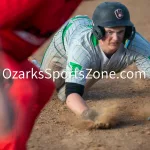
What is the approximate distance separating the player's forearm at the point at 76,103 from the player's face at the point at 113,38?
393 millimetres

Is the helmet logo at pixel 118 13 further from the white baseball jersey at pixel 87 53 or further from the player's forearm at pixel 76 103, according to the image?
the player's forearm at pixel 76 103

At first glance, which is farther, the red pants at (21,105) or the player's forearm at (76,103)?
the player's forearm at (76,103)

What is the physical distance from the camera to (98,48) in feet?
12.4

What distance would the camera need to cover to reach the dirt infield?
340 cm

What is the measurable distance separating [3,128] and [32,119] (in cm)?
17

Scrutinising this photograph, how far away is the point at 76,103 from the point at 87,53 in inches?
15.7

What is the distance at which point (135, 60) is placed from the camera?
392 cm

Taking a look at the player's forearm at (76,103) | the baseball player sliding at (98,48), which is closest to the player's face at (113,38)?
the baseball player sliding at (98,48)

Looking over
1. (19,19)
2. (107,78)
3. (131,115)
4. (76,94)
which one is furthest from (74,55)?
(19,19)

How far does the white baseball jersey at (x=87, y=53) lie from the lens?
3703 millimetres

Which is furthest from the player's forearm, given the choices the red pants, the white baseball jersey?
the red pants

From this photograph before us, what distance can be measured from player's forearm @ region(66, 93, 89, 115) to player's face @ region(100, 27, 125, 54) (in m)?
0.39

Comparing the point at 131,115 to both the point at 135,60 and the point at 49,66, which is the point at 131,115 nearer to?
the point at 135,60

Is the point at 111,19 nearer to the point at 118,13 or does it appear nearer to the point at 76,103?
the point at 118,13
